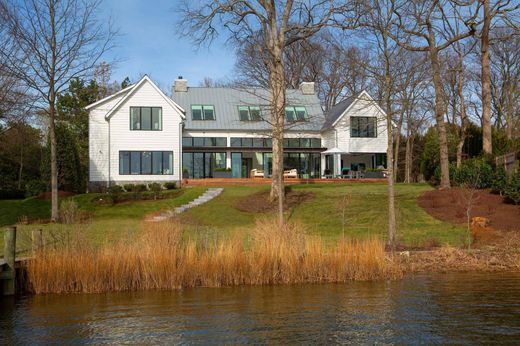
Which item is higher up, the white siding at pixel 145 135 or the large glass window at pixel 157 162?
the white siding at pixel 145 135

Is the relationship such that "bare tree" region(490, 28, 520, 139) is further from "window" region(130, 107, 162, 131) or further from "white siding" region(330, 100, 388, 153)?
"window" region(130, 107, 162, 131)

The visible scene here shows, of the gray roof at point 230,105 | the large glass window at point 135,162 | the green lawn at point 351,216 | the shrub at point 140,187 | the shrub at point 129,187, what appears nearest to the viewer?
the green lawn at point 351,216

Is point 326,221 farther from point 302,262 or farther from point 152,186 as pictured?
point 152,186

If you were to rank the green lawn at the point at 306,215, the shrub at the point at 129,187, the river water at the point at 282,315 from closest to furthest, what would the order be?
the river water at the point at 282,315 → the green lawn at the point at 306,215 → the shrub at the point at 129,187

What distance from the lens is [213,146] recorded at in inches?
1447

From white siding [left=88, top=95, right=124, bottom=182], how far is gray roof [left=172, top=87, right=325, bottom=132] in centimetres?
560

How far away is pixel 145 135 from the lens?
33812 mm

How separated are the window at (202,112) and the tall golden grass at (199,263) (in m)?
25.4

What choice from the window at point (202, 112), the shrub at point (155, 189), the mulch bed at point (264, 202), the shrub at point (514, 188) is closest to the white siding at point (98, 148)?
the shrub at point (155, 189)

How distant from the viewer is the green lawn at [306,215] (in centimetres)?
1788

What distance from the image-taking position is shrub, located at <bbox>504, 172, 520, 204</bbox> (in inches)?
808

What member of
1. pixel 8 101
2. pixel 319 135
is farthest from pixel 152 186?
pixel 319 135

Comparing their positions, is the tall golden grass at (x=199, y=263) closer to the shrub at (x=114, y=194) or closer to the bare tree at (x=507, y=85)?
the shrub at (x=114, y=194)

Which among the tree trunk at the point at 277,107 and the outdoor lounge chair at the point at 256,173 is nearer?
the tree trunk at the point at 277,107
